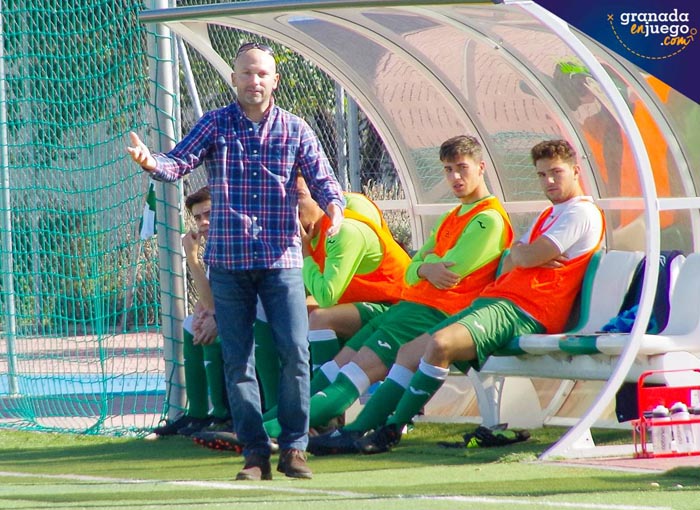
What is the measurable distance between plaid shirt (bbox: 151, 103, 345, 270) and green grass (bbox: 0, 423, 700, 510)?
92 centimetres

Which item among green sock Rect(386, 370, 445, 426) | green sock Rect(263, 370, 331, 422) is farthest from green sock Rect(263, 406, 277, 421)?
green sock Rect(386, 370, 445, 426)

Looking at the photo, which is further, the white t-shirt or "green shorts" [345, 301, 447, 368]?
"green shorts" [345, 301, 447, 368]

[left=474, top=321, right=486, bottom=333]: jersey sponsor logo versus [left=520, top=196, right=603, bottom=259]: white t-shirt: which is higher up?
[left=520, top=196, right=603, bottom=259]: white t-shirt

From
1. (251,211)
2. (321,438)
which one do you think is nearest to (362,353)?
(321,438)

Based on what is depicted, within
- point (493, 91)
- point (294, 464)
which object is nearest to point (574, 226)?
point (493, 91)

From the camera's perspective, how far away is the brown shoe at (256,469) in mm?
5836

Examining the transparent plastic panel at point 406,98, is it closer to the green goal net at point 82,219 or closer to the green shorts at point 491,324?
the green goal net at point 82,219

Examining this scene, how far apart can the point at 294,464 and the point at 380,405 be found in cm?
111

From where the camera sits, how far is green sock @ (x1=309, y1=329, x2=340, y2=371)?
754cm

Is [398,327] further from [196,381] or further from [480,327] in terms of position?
[196,381]

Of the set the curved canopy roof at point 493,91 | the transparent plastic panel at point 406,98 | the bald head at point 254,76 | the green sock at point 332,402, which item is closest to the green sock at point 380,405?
the green sock at point 332,402

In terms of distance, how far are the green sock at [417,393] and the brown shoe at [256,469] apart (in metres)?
1.05

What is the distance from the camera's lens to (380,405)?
22.6 feet

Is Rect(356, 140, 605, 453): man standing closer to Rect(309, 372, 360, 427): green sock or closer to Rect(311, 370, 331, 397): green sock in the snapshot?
Rect(309, 372, 360, 427): green sock
